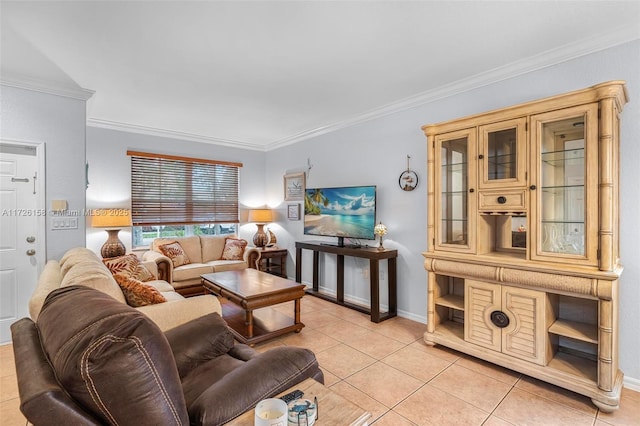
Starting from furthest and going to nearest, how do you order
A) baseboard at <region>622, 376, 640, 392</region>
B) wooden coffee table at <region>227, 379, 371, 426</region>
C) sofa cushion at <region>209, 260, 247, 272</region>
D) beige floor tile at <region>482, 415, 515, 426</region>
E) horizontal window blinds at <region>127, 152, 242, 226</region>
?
1. horizontal window blinds at <region>127, 152, 242, 226</region>
2. sofa cushion at <region>209, 260, 247, 272</region>
3. baseboard at <region>622, 376, 640, 392</region>
4. beige floor tile at <region>482, 415, 515, 426</region>
5. wooden coffee table at <region>227, 379, 371, 426</region>

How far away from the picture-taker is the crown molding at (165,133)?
455 cm

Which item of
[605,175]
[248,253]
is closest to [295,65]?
[605,175]

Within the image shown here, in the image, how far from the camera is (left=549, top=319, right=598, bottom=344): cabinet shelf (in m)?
2.23

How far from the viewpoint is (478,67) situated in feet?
9.53

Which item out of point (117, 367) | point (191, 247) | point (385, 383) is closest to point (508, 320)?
point (385, 383)

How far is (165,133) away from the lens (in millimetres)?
5098

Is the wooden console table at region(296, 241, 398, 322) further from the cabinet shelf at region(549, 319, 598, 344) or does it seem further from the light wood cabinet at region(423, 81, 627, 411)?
the cabinet shelf at region(549, 319, 598, 344)

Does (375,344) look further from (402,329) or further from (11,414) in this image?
A: (11,414)

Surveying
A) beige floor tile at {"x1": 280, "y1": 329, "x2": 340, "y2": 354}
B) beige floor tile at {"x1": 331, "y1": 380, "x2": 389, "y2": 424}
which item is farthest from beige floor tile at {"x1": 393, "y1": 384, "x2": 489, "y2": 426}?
beige floor tile at {"x1": 280, "y1": 329, "x2": 340, "y2": 354}

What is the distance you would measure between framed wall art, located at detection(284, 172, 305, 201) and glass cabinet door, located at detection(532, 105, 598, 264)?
353 cm

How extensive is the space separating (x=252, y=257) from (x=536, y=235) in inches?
152

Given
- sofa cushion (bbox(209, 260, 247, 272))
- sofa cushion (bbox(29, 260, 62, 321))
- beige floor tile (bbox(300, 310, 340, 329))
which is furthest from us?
sofa cushion (bbox(209, 260, 247, 272))

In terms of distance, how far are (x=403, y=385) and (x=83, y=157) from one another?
3.80 m

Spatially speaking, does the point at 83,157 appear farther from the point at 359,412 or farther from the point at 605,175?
the point at 605,175
